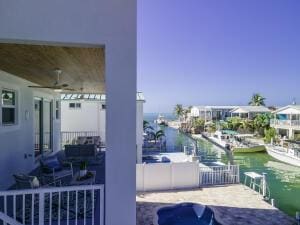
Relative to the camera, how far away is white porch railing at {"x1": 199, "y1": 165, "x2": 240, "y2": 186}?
481 inches

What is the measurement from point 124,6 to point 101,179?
Answer: 619 cm

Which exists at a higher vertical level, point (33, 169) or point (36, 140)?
point (36, 140)

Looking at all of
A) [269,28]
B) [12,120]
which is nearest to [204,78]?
[269,28]

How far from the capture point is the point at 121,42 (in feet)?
13.4

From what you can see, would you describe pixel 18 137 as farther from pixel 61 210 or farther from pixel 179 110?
pixel 179 110

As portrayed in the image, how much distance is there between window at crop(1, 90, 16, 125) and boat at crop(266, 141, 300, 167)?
74.9 feet

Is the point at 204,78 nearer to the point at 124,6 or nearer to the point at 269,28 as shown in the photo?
the point at 269,28

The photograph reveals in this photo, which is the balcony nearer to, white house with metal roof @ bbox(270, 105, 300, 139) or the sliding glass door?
white house with metal roof @ bbox(270, 105, 300, 139)

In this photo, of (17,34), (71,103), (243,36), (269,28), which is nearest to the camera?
(17,34)

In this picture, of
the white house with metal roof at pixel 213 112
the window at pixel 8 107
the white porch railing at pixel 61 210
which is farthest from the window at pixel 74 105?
the white house with metal roof at pixel 213 112

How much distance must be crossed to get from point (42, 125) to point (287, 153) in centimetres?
2234

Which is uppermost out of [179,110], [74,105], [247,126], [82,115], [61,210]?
[179,110]

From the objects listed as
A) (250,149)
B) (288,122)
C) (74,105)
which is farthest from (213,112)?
(74,105)

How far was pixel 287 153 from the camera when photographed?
24.6 metres
